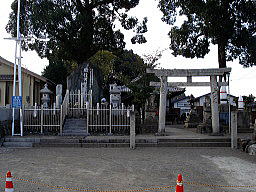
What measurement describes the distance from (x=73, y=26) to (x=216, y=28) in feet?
35.1

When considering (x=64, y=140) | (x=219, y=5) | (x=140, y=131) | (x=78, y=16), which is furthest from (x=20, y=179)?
(x=219, y=5)

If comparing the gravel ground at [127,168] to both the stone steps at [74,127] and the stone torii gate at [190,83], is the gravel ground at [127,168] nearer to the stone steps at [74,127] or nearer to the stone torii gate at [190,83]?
the stone steps at [74,127]

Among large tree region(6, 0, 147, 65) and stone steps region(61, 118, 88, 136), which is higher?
large tree region(6, 0, 147, 65)

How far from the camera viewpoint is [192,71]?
14.9 m

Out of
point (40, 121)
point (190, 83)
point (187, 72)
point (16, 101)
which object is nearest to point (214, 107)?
point (190, 83)

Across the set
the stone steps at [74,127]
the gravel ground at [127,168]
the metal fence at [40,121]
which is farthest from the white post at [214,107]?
the metal fence at [40,121]

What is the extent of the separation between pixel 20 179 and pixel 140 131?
33.0 ft

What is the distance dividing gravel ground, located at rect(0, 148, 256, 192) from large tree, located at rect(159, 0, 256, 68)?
1131 cm

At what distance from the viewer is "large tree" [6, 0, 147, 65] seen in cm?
1897

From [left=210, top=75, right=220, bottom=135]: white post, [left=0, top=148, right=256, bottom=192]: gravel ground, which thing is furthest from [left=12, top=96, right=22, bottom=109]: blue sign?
[left=210, top=75, right=220, bottom=135]: white post

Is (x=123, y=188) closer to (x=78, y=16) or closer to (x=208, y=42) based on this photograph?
(x=78, y=16)

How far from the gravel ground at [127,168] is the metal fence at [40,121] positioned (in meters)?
3.72

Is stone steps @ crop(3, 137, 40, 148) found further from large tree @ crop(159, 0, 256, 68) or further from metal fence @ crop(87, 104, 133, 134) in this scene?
large tree @ crop(159, 0, 256, 68)

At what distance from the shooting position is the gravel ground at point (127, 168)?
619 centimetres
